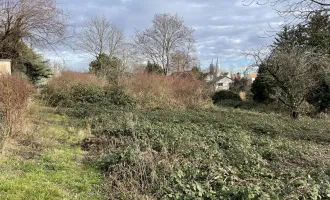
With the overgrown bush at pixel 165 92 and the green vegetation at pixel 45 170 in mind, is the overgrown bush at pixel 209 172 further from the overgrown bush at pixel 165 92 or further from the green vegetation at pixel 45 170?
the overgrown bush at pixel 165 92

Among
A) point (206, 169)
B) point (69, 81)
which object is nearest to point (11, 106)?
point (206, 169)

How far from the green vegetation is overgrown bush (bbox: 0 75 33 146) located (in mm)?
253

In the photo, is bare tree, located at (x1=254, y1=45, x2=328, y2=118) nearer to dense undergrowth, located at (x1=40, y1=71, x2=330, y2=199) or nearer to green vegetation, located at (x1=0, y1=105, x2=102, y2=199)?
dense undergrowth, located at (x1=40, y1=71, x2=330, y2=199)

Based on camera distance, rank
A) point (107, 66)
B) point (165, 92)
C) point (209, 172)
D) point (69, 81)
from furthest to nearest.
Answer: point (107, 66) < point (165, 92) < point (69, 81) < point (209, 172)

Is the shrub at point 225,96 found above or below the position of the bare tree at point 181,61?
below

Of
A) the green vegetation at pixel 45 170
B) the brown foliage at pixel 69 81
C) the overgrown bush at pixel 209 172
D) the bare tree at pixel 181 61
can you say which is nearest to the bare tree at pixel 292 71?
the overgrown bush at pixel 209 172

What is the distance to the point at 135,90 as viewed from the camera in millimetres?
17062

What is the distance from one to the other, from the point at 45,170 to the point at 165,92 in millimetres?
12775

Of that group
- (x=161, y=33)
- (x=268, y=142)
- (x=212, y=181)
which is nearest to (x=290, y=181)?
(x=212, y=181)

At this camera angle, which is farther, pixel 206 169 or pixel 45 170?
pixel 45 170

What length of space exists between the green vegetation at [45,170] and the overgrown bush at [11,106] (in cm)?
25

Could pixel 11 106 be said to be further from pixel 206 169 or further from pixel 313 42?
pixel 313 42

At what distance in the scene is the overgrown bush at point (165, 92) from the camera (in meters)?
16.6

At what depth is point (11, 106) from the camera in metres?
6.07
